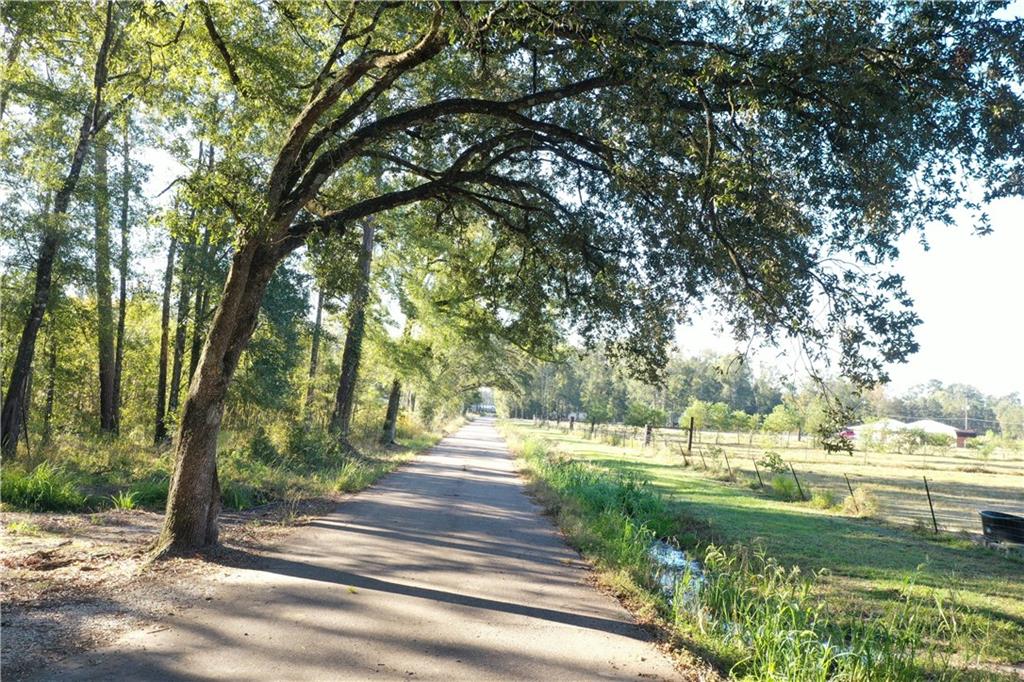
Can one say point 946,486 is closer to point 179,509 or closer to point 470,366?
point 470,366

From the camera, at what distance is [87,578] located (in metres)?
7.09

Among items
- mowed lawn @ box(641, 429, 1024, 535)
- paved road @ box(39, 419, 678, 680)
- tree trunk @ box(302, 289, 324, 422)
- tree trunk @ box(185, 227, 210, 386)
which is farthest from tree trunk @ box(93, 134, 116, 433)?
mowed lawn @ box(641, 429, 1024, 535)

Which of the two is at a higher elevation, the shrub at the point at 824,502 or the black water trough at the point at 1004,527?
the black water trough at the point at 1004,527

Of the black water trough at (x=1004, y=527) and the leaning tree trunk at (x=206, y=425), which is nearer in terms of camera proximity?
the leaning tree trunk at (x=206, y=425)

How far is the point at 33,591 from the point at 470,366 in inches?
1245

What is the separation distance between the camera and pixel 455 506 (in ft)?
49.3

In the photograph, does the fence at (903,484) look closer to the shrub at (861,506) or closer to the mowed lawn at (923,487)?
the mowed lawn at (923,487)

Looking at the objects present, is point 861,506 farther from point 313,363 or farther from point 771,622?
point 313,363

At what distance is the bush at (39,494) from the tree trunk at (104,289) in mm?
7465

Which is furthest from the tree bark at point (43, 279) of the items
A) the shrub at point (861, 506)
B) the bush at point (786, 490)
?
the bush at point (786, 490)

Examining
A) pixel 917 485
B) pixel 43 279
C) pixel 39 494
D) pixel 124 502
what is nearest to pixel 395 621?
pixel 124 502

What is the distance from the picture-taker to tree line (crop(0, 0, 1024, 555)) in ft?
22.4

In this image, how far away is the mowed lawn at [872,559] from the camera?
893 centimetres

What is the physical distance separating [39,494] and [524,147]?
9.38 m
